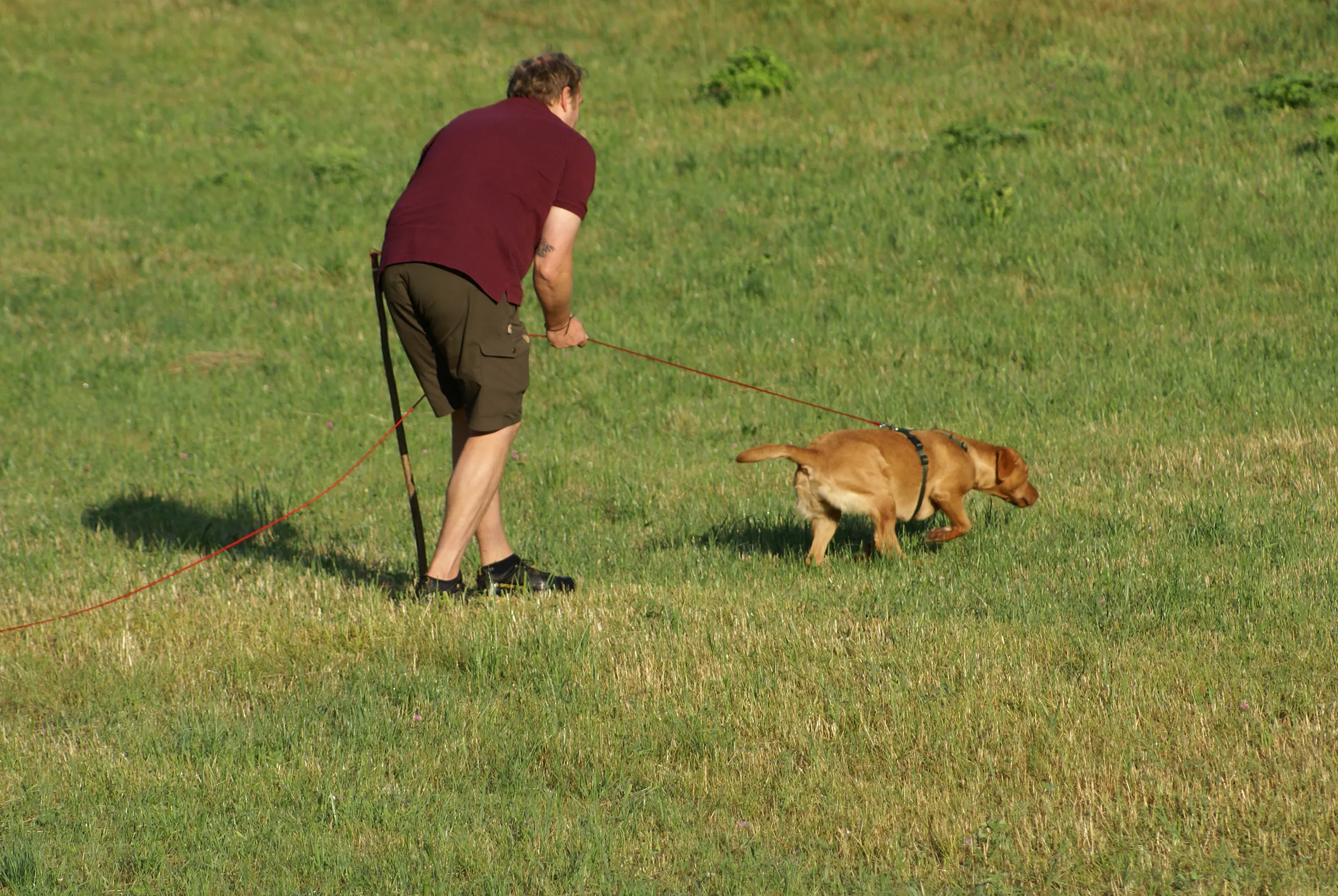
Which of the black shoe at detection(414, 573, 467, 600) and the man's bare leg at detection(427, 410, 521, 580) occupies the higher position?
the man's bare leg at detection(427, 410, 521, 580)

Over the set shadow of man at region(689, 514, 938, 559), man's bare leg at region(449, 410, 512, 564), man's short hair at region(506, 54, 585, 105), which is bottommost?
shadow of man at region(689, 514, 938, 559)

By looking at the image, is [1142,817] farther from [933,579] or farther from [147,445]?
[147,445]

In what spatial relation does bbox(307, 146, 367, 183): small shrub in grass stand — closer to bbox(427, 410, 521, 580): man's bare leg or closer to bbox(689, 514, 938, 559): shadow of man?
bbox(689, 514, 938, 559): shadow of man

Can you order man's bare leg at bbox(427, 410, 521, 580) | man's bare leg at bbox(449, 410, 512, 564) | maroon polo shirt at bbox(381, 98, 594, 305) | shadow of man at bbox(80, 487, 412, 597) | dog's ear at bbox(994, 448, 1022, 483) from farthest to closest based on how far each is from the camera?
shadow of man at bbox(80, 487, 412, 597), dog's ear at bbox(994, 448, 1022, 483), man's bare leg at bbox(449, 410, 512, 564), man's bare leg at bbox(427, 410, 521, 580), maroon polo shirt at bbox(381, 98, 594, 305)

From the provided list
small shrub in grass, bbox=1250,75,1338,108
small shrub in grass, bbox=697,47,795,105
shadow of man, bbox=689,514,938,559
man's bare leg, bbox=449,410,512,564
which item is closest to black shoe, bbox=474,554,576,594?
man's bare leg, bbox=449,410,512,564

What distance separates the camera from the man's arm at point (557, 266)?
5.38 m

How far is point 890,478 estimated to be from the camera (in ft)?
19.8

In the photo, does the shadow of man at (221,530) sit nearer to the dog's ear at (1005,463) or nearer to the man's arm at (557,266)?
the man's arm at (557,266)

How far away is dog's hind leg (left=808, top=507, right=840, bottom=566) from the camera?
612 centimetres

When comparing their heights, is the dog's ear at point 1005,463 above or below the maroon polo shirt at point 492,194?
below

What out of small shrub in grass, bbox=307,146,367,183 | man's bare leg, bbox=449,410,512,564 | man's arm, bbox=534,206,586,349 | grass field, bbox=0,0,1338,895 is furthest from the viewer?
small shrub in grass, bbox=307,146,367,183

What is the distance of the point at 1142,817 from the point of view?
12.4ft

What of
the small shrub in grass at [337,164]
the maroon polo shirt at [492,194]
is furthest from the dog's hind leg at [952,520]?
the small shrub in grass at [337,164]

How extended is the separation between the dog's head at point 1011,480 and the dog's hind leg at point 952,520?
293 millimetres
